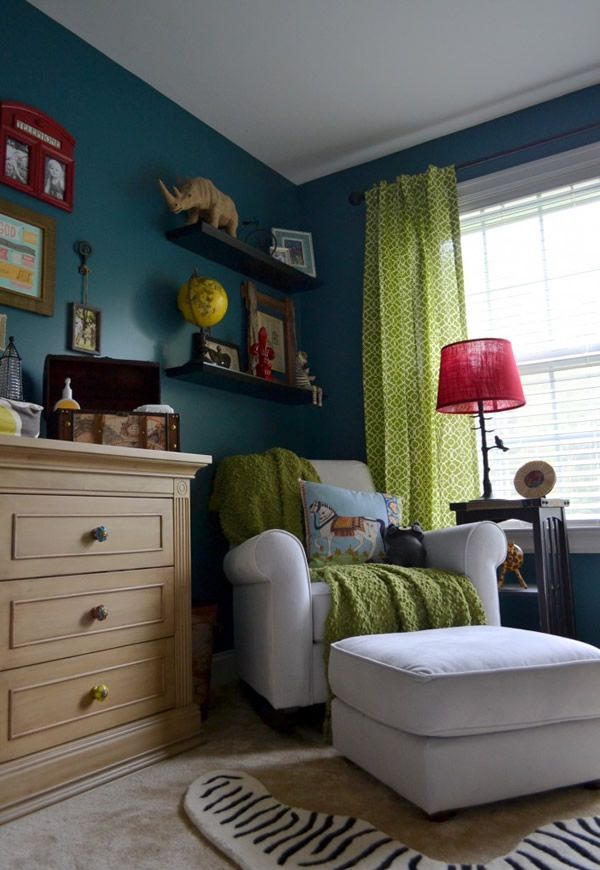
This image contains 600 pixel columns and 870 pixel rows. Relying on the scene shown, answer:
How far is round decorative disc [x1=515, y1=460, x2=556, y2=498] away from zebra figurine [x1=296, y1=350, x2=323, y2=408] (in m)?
1.13

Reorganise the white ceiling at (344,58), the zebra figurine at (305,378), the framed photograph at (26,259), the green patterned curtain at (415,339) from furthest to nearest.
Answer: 1. the zebra figurine at (305,378)
2. the green patterned curtain at (415,339)
3. the white ceiling at (344,58)
4. the framed photograph at (26,259)

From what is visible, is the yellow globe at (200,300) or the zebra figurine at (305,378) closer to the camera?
the yellow globe at (200,300)

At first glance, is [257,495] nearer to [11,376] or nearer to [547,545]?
[11,376]

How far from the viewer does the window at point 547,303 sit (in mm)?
3018

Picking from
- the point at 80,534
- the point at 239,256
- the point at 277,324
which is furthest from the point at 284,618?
the point at 277,324

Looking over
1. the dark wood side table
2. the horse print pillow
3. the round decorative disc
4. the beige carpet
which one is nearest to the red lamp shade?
the round decorative disc

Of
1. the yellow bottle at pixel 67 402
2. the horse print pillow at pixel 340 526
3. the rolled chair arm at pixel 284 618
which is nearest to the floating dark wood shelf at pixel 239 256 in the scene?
the yellow bottle at pixel 67 402

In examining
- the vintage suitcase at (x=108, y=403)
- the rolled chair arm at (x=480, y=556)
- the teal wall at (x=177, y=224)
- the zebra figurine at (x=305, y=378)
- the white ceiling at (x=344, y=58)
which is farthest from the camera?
the zebra figurine at (x=305, y=378)

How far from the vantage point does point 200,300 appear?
2.87 m

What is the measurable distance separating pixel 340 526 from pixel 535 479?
0.86 m

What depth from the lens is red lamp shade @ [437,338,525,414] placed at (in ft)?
9.14

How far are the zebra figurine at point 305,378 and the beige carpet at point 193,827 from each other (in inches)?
75.5

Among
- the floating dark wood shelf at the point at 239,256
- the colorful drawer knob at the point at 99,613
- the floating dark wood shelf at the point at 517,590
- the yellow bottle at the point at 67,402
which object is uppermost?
the floating dark wood shelf at the point at 239,256

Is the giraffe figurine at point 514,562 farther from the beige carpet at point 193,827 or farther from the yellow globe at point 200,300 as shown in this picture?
the yellow globe at point 200,300
